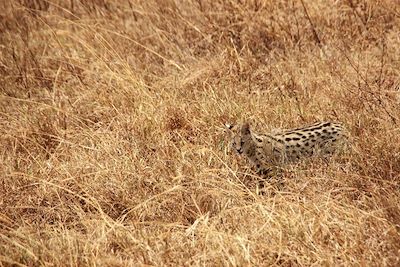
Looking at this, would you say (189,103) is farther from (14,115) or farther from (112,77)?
(14,115)

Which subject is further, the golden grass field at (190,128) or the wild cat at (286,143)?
the wild cat at (286,143)

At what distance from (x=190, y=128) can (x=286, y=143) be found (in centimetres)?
74

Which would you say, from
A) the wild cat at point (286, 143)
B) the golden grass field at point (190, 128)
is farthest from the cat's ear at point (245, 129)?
the golden grass field at point (190, 128)

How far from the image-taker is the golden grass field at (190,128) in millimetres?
3779

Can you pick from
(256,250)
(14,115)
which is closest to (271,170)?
(256,250)

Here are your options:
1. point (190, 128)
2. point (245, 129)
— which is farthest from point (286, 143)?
point (190, 128)

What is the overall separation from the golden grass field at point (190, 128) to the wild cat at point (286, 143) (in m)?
0.08

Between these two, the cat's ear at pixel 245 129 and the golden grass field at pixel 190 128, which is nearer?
the golden grass field at pixel 190 128

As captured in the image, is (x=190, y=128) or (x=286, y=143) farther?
(x=190, y=128)

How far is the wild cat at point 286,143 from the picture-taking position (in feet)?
15.0

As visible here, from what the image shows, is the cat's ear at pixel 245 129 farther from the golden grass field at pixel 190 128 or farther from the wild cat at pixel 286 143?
the golden grass field at pixel 190 128

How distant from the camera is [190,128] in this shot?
5.16m

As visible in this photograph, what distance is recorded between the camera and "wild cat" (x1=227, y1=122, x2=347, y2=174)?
458cm

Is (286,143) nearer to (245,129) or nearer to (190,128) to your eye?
(245,129)
